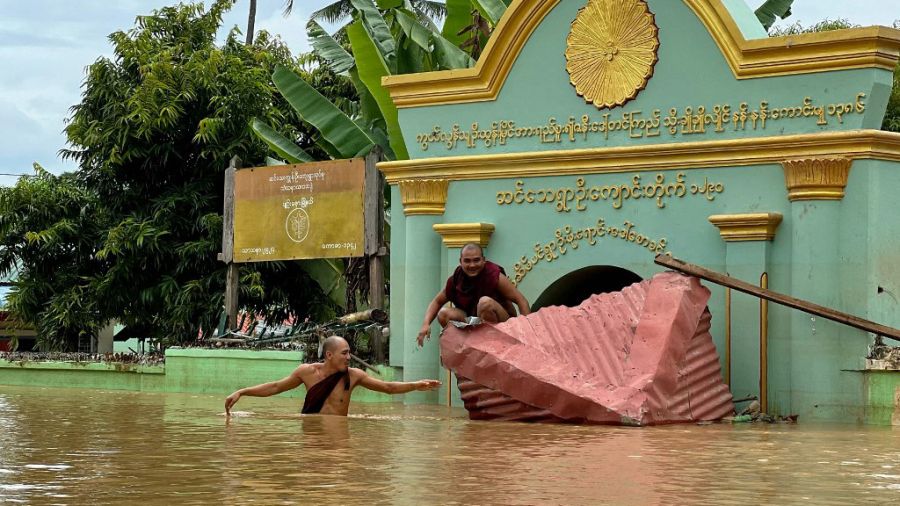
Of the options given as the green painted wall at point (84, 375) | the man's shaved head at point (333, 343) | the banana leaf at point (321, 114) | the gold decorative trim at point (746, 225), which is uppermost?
the banana leaf at point (321, 114)

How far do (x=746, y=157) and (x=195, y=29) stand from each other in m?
14.2

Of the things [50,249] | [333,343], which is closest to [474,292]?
[333,343]

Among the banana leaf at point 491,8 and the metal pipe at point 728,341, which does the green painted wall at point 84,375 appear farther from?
the metal pipe at point 728,341

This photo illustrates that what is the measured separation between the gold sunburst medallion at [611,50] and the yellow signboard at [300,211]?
3.98 meters

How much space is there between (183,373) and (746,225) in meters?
8.51

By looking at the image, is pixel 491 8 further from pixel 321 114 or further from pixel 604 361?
pixel 604 361

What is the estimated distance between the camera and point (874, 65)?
45.0 feet

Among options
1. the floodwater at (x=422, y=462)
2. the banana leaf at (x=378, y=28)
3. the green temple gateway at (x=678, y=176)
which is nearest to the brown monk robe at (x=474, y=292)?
the floodwater at (x=422, y=462)

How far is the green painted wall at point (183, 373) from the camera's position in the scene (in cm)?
1831

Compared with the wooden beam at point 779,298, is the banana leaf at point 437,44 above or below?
above

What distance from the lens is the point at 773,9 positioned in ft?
73.6

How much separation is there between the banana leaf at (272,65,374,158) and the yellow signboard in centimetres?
210

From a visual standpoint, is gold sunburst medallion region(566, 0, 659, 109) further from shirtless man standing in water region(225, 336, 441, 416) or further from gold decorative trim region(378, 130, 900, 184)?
shirtless man standing in water region(225, 336, 441, 416)

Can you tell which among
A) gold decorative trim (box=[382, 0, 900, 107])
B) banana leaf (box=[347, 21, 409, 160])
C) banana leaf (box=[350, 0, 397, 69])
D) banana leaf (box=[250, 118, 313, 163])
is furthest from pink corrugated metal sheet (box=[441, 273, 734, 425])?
banana leaf (box=[350, 0, 397, 69])
